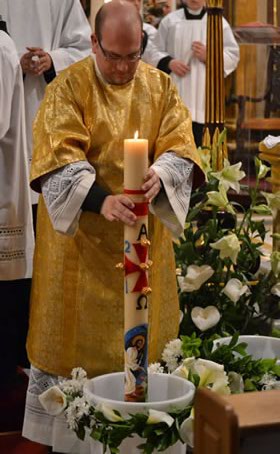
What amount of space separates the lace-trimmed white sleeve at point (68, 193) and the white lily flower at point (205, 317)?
2.39ft

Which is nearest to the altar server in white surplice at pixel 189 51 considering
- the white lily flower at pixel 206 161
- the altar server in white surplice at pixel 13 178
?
the white lily flower at pixel 206 161

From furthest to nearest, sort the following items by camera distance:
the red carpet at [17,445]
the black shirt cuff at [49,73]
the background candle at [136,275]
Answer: the black shirt cuff at [49,73]
the red carpet at [17,445]
the background candle at [136,275]

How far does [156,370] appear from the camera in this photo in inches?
105

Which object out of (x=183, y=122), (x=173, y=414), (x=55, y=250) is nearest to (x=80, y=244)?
(x=55, y=250)

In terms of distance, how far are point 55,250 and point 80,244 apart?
0.29 feet

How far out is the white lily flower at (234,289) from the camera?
324cm

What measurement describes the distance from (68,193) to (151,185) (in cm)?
31

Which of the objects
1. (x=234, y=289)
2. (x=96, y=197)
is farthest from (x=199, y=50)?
(x=96, y=197)

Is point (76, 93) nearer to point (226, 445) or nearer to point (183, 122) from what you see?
point (183, 122)

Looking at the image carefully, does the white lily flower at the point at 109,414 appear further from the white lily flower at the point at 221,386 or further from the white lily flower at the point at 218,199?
the white lily flower at the point at 218,199

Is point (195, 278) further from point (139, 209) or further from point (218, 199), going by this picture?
point (139, 209)

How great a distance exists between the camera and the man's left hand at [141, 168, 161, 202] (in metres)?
2.34

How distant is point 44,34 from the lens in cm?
429

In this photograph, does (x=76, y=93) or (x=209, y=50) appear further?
(x=209, y=50)
